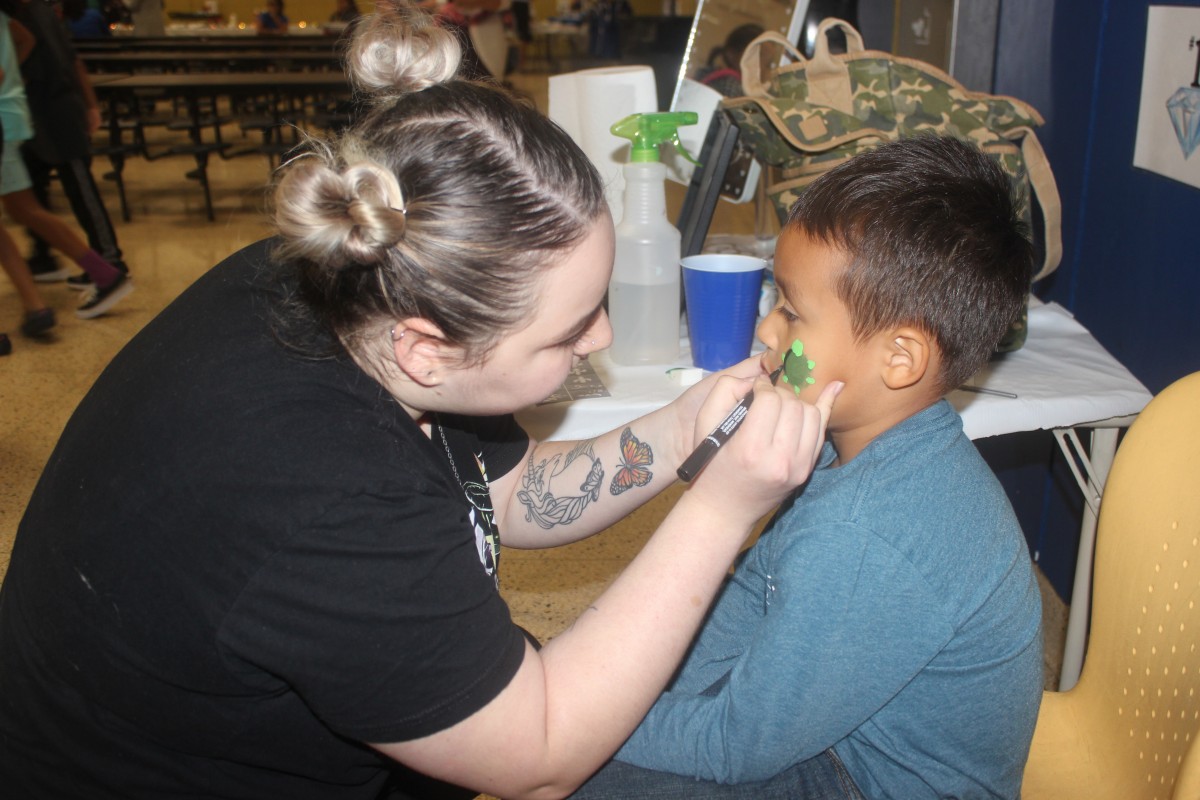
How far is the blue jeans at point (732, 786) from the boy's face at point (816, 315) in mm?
341

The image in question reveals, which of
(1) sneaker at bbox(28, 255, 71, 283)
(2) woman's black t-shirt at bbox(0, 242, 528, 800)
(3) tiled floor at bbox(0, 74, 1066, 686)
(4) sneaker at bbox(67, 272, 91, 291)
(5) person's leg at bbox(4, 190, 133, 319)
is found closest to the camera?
(2) woman's black t-shirt at bbox(0, 242, 528, 800)

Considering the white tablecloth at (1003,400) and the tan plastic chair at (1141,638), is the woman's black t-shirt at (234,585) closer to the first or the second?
the white tablecloth at (1003,400)

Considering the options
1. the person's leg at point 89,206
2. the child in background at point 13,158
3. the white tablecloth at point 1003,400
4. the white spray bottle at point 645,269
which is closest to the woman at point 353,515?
the white tablecloth at point 1003,400

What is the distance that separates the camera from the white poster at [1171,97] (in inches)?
48.4

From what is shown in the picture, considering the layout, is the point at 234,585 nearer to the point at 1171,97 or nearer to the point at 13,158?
the point at 1171,97

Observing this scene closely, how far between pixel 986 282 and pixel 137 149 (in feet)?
19.2

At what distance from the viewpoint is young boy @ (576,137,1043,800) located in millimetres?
781

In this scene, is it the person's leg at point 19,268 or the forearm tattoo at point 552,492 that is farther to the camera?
the person's leg at point 19,268

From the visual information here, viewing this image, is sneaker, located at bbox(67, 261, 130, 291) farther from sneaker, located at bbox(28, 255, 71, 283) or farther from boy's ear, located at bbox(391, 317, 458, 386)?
boy's ear, located at bbox(391, 317, 458, 386)

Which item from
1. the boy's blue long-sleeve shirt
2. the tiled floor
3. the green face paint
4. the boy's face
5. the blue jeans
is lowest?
the tiled floor

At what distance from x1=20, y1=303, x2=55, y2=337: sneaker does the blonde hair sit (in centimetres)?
312

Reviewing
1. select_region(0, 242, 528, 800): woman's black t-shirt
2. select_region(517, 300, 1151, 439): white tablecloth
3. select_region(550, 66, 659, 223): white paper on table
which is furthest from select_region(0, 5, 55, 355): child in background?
select_region(0, 242, 528, 800): woman's black t-shirt

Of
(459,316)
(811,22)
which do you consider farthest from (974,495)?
(811,22)

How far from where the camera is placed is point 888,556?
2.52 feet
